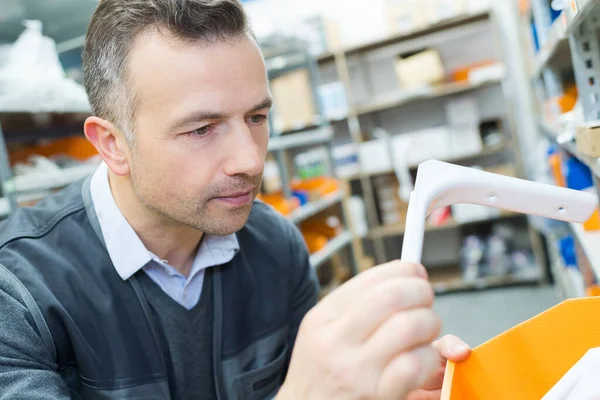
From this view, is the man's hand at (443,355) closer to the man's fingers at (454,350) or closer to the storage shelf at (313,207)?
the man's fingers at (454,350)

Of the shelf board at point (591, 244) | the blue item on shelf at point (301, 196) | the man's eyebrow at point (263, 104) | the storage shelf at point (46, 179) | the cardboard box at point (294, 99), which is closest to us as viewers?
the man's eyebrow at point (263, 104)

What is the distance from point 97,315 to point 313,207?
2.57m

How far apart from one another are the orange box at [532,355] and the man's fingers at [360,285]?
0.72ft

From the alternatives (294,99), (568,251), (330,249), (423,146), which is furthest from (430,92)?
(568,251)

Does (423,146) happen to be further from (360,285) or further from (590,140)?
(360,285)

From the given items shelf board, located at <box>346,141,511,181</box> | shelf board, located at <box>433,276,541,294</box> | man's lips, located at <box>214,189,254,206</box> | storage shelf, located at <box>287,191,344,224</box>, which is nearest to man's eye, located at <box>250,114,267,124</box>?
man's lips, located at <box>214,189,254,206</box>

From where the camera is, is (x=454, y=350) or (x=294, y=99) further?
(x=294, y=99)

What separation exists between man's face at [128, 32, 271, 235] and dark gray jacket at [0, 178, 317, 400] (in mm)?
207

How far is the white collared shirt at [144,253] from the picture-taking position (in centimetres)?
112

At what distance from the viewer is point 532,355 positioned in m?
0.69

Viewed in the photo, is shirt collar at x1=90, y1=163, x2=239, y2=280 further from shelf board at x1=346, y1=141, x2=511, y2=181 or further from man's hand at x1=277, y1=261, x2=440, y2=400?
shelf board at x1=346, y1=141, x2=511, y2=181

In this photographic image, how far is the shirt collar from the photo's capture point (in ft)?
3.66

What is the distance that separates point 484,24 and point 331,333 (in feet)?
14.4

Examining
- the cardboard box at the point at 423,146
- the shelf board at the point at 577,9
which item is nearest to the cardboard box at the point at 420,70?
the cardboard box at the point at 423,146
